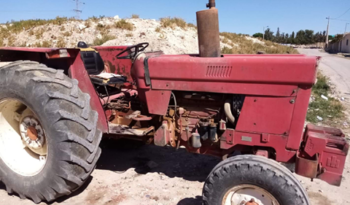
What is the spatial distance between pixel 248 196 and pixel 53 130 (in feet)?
6.14

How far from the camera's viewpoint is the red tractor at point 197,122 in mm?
Answer: 2424

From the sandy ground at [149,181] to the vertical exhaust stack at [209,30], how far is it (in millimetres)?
1590

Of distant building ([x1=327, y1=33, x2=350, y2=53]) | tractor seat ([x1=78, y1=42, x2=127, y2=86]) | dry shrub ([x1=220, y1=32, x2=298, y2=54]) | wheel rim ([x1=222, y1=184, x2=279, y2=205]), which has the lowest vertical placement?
distant building ([x1=327, y1=33, x2=350, y2=53])

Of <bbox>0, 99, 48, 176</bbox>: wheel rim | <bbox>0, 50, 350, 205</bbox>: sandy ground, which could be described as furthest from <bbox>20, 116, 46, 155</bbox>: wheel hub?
<bbox>0, 50, 350, 205</bbox>: sandy ground

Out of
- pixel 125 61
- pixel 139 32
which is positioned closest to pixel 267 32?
pixel 139 32

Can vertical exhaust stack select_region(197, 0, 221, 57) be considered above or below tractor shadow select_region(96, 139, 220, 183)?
above

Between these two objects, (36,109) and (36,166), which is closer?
(36,109)

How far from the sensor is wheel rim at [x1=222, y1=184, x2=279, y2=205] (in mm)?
2336

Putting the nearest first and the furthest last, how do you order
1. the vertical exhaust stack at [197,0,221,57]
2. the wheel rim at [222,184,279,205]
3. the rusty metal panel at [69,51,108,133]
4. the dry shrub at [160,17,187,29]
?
the wheel rim at [222,184,279,205]
the vertical exhaust stack at [197,0,221,57]
the rusty metal panel at [69,51,108,133]
the dry shrub at [160,17,187,29]

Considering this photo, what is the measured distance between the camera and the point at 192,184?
3.40 meters

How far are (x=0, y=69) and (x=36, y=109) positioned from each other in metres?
0.68

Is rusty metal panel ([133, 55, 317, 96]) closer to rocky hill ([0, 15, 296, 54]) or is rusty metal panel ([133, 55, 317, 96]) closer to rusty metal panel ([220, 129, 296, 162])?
rusty metal panel ([220, 129, 296, 162])

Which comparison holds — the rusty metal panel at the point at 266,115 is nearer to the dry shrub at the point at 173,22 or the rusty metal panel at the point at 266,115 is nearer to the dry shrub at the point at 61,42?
the dry shrub at the point at 61,42

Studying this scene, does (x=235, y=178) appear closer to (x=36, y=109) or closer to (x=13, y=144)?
(x=36, y=109)
